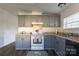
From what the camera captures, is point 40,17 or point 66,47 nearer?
point 66,47

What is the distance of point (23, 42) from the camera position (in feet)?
23.0

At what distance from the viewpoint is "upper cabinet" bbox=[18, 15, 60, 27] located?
27.9ft

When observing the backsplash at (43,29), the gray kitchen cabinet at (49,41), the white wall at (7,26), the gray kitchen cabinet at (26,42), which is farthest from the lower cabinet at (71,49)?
the backsplash at (43,29)

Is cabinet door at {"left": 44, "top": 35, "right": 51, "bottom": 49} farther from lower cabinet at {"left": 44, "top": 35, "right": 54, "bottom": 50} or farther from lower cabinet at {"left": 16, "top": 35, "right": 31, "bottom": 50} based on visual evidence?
lower cabinet at {"left": 16, "top": 35, "right": 31, "bottom": 50}

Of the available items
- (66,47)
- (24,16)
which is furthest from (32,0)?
(24,16)

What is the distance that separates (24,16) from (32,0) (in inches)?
305

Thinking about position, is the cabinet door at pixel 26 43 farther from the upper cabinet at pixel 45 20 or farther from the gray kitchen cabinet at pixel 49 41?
the upper cabinet at pixel 45 20

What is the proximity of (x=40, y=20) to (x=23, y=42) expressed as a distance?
2.27 m

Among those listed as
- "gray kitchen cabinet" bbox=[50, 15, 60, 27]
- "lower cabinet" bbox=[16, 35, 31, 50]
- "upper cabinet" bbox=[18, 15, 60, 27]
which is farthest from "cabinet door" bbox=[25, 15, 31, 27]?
"lower cabinet" bbox=[16, 35, 31, 50]

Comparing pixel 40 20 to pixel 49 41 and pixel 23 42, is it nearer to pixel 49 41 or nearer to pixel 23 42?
pixel 49 41

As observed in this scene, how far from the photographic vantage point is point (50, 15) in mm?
8711

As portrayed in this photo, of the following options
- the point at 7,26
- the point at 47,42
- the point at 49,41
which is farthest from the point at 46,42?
the point at 7,26

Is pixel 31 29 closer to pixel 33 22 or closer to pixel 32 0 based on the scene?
pixel 33 22

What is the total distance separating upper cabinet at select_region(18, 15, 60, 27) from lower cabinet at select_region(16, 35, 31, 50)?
1646 millimetres
